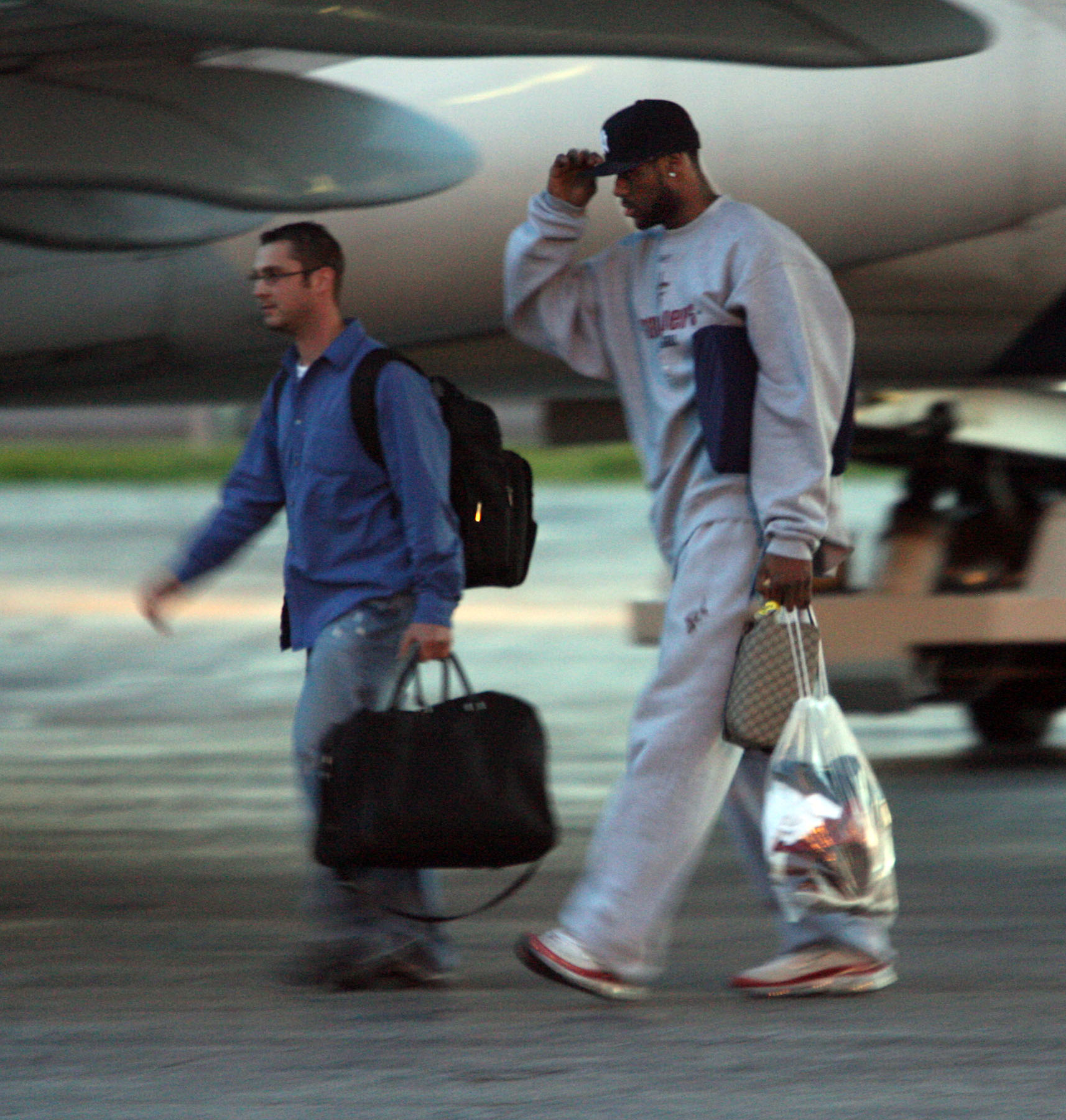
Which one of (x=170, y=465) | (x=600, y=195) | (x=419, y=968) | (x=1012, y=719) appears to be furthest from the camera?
(x=170, y=465)

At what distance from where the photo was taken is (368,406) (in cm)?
515

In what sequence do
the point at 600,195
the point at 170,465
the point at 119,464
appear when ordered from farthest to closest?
the point at 119,464 → the point at 170,465 → the point at 600,195

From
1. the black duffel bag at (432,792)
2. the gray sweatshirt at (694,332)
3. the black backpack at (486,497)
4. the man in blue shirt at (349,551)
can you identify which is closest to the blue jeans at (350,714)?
the man in blue shirt at (349,551)

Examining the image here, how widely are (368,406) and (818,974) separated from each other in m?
1.60

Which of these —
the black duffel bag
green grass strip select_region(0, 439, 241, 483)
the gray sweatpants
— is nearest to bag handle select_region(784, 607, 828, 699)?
the gray sweatpants

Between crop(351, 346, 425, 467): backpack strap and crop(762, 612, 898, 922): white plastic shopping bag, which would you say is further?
crop(351, 346, 425, 467): backpack strap

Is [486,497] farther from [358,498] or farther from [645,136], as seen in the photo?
[645,136]

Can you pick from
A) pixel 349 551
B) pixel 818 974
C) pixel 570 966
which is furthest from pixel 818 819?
pixel 349 551

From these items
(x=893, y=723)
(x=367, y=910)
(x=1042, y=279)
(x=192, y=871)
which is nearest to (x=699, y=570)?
(x=367, y=910)

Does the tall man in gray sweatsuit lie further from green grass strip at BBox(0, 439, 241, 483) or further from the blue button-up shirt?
green grass strip at BBox(0, 439, 241, 483)

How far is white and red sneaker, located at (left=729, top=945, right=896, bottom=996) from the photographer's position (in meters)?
5.02

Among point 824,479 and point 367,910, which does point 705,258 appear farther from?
point 367,910

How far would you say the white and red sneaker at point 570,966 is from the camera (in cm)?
495

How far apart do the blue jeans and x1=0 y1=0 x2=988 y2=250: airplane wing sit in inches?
84.7
